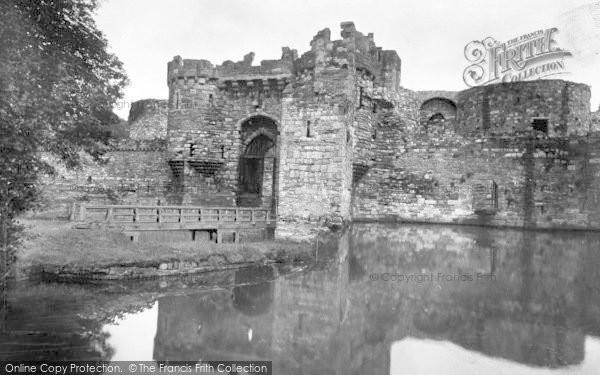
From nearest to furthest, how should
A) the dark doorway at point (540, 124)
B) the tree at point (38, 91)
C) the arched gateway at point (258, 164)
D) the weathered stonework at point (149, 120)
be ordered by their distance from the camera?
the tree at point (38, 91) < the arched gateway at point (258, 164) < the dark doorway at point (540, 124) < the weathered stonework at point (149, 120)

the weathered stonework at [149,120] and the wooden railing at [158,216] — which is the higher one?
the weathered stonework at [149,120]

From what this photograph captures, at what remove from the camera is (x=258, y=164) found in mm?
21750

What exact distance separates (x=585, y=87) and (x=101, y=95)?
21.0 metres

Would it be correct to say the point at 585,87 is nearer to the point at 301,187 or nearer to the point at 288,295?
the point at 301,187

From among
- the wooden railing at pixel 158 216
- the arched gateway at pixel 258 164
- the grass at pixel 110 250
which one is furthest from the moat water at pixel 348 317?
the arched gateway at pixel 258 164

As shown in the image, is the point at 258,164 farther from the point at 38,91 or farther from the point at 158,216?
the point at 38,91

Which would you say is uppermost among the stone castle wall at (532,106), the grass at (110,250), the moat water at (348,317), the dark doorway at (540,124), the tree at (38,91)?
the stone castle wall at (532,106)

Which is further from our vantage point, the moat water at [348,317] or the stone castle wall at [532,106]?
the stone castle wall at [532,106]

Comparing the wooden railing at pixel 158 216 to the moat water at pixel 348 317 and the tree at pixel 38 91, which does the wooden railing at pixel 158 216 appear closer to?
the moat water at pixel 348 317

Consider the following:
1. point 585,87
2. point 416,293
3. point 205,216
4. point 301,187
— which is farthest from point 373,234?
point 585,87

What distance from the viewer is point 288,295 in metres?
8.03

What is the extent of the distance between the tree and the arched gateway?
35.0 feet

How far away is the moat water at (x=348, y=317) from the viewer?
17.2 feet

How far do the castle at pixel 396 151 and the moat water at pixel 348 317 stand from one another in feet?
23.2
